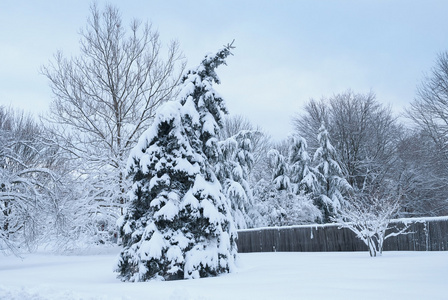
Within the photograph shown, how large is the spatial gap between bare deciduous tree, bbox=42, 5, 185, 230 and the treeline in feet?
0.19

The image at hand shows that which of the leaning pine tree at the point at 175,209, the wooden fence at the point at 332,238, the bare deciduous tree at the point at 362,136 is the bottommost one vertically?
the wooden fence at the point at 332,238

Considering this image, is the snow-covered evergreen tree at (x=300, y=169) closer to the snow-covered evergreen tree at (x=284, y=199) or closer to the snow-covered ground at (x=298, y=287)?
the snow-covered evergreen tree at (x=284, y=199)

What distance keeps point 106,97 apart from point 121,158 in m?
3.76

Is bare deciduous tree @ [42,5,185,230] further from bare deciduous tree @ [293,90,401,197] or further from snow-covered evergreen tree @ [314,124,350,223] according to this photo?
bare deciduous tree @ [293,90,401,197]

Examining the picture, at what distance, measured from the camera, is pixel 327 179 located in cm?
2955

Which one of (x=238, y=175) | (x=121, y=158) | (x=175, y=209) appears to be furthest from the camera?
(x=238, y=175)

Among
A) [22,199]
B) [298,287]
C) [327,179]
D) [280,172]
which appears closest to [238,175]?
[280,172]

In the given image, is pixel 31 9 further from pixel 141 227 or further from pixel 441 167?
pixel 441 167

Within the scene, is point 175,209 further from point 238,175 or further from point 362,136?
point 362,136

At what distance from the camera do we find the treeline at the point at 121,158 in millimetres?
18031

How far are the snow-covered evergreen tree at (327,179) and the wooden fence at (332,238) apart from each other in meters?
6.35

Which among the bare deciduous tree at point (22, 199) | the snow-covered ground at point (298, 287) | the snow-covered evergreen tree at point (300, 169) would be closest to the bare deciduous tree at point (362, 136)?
the snow-covered evergreen tree at point (300, 169)

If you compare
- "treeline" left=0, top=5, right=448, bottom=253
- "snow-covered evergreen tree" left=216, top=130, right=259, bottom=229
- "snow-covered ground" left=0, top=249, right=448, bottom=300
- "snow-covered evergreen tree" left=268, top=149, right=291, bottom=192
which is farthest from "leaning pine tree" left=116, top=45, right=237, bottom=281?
"snow-covered evergreen tree" left=268, top=149, right=291, bottom=192

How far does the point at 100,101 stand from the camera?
75.2 ft
